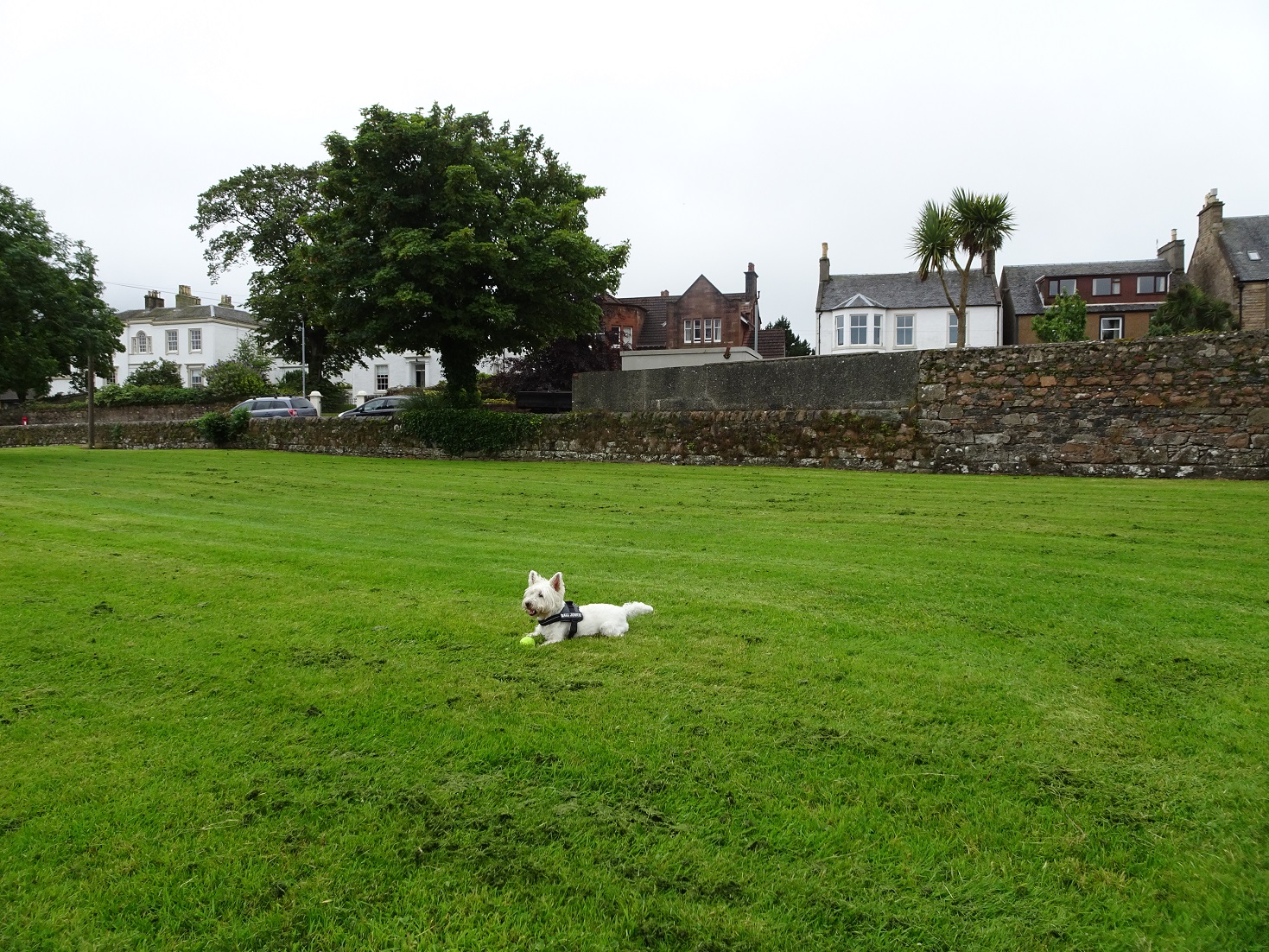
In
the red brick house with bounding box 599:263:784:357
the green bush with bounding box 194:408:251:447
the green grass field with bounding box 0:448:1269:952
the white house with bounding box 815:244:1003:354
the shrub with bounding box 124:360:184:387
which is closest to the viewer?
the green grass field with bounding box 0:448:1269:952

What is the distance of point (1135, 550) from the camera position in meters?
7.76

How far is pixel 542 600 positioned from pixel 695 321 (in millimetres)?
52831

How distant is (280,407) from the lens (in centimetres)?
3875

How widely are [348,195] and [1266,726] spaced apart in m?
27.2

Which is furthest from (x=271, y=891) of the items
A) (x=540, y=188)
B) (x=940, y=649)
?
(x=540, y=188)

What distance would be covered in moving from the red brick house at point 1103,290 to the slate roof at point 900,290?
256 cm

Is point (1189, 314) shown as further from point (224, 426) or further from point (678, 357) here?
point (224, 426)

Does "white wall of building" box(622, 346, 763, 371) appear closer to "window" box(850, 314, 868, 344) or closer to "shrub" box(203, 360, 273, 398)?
"window" box(850, 314, 868, 344)

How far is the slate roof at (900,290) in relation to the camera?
169ft

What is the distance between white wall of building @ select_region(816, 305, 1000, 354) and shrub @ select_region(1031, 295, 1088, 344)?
6.92m

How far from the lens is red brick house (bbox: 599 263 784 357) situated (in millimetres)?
55219

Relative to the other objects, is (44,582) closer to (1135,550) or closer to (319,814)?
(319,814)

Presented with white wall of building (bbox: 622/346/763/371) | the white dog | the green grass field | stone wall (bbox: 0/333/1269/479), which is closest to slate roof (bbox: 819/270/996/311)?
white wall of building (bbox: 622/346/763/371)

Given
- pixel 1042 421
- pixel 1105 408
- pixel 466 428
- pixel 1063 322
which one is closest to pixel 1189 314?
pixel 1063 322
